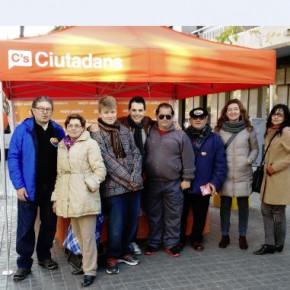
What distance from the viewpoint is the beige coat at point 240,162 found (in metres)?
4.22

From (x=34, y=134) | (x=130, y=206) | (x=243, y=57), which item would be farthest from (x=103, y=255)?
(x=243, y=57)

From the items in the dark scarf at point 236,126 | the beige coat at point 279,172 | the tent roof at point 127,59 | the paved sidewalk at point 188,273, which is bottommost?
the paved sidewalk at point 188,273

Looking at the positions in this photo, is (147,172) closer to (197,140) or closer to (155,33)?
(197,140)

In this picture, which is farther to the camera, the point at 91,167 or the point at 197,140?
the point at 197,140

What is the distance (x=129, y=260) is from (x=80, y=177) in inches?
50.1

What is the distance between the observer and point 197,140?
4246 mm

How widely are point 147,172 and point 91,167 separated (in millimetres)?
894

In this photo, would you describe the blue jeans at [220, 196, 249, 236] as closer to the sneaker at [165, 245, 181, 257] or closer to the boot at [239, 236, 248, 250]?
the boot at [239, 236, 248, 250]

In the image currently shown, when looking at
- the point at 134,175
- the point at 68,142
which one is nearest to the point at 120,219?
the point at 134,175

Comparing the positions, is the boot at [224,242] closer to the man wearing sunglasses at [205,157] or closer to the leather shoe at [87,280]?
the man wearing sunglasses at [205,157]

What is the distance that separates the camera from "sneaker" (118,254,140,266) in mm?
3967

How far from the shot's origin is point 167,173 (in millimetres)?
4012

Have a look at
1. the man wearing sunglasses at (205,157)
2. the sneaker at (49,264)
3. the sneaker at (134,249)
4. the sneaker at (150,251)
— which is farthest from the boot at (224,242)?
the sneaker at (49,264)

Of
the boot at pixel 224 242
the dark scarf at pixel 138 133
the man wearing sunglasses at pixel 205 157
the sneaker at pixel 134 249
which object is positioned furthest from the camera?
the boot at pixel 224 242
